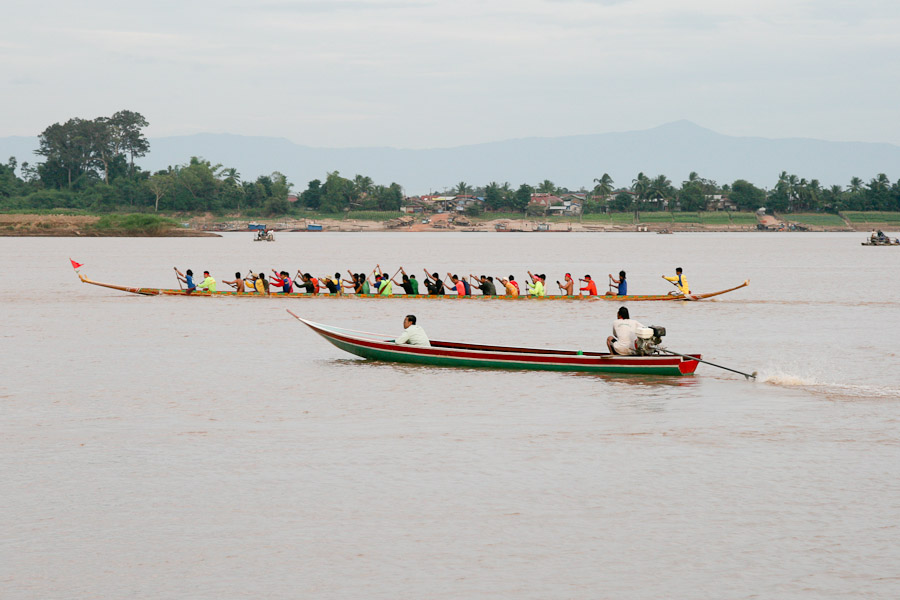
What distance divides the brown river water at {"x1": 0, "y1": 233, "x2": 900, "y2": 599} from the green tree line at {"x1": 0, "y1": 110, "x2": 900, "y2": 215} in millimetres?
140549

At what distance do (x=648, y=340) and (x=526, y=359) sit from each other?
7.74 feet

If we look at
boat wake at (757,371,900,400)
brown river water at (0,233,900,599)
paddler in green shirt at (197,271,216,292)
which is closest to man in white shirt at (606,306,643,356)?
brown river water at (0,233,900,599)

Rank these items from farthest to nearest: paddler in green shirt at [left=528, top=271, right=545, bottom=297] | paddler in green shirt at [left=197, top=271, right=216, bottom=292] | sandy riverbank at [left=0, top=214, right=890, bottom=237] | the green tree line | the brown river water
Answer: the green tree line
sandy riverbank at [left=0, top=214, right=890, bottom=237]
paddler in green shirt at [left=197, top=271, right=216, bottom=292]
paddler in green shirt at [left=528, top=271, right=545, bottom=297]
the brown river water

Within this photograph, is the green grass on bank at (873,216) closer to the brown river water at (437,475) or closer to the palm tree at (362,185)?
the palm tree at (362,185)

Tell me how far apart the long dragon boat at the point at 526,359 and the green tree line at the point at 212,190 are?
14484 centimetres

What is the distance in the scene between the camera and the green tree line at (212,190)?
159 metres

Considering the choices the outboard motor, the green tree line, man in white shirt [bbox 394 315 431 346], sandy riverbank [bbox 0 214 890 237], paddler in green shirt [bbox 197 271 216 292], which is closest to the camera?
the outboard motor

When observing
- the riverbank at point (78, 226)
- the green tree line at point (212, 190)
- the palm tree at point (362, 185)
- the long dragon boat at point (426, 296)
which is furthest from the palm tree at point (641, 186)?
the long dragon boat at point (426, 296)

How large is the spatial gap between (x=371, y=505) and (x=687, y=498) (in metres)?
3.63

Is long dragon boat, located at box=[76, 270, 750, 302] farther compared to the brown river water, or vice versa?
long dragon boat, located at box=[76, 270, 750, 302]

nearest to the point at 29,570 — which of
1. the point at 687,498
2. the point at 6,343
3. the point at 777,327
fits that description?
the point at 687,498

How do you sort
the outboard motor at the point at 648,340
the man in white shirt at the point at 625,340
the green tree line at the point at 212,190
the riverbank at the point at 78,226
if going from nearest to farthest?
the outboard motor at the point at 648,340 < the man in white shirt at the point at 625,340 < the riverbank at the point at 78,226 < the green tree line at the point at 212,190

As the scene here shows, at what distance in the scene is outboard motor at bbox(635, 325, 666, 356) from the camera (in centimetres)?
1844

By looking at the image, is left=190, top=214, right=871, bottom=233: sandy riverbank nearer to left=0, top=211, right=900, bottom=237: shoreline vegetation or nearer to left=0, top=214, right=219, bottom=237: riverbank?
left=0, top=211, right=900, bottom=237: shoreline vegetation
